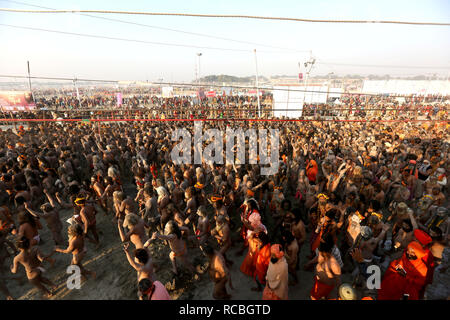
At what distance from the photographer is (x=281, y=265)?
11.5ft

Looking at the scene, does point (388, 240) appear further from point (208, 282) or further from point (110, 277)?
point (110, 277)

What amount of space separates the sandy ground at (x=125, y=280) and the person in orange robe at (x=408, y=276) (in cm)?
115

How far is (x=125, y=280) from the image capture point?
507 cm

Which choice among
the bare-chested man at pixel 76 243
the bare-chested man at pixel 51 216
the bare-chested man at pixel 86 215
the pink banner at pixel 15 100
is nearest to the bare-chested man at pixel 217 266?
the bare-chested man at pixel 76 243

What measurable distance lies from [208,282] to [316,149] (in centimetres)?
877

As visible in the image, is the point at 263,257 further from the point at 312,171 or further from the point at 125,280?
the point at 312,171

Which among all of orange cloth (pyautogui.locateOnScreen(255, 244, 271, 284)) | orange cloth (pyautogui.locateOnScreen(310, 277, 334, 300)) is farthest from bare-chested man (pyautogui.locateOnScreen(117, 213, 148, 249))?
orange cloth (pyautogui.locateOnScreen(310, 277, 334, 300))

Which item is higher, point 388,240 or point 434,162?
point 434,162

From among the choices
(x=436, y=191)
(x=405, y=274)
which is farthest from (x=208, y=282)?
(x=436, y=191)

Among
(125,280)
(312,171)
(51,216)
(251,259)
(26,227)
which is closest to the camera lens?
(251,259)

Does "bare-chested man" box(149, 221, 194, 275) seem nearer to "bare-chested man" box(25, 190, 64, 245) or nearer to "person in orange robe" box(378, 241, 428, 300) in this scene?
"bare-chested man" box(25, 190, 64, 245)

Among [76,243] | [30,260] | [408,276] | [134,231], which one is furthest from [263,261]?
[30,260]

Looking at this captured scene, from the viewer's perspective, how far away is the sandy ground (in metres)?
4.69

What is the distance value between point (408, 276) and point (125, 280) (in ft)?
19.0
